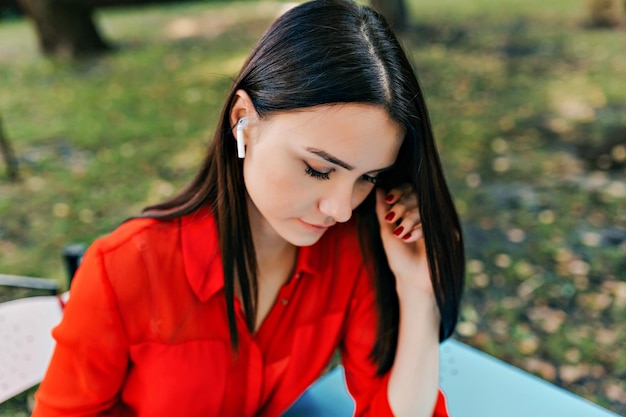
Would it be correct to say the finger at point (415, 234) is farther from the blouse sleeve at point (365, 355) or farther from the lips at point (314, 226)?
the lips at point (314, 226)

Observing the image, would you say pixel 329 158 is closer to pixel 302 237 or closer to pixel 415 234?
pixel 302 237

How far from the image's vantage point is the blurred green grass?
4.12m

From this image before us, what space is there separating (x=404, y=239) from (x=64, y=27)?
32.6 feet

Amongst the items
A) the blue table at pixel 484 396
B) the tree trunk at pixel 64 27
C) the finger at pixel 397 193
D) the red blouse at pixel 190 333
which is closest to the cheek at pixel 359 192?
the finger at pixel 397 193

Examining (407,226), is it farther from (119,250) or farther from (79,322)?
(79,322)

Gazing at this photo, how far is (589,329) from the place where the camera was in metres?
3.95

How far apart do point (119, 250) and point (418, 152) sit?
798 millimetres

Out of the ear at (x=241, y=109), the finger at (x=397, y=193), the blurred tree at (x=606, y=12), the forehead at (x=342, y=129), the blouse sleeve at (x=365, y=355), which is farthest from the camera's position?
the blurred tree at (x=606, y=12)

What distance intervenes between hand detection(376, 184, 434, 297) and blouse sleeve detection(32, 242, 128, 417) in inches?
31.7

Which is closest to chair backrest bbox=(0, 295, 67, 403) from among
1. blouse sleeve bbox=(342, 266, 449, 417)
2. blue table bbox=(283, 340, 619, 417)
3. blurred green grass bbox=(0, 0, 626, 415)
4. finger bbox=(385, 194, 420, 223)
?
blue table bbox=(283, 340, 619, 417)

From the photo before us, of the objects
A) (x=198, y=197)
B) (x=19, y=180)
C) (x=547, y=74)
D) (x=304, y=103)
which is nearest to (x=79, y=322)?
(x=198, y=197)

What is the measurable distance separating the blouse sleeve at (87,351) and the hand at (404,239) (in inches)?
31.7

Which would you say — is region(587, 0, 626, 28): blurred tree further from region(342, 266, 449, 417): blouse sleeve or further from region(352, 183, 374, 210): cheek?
region(352, 183, 374, 210): cheek

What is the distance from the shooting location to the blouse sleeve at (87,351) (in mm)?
1578
